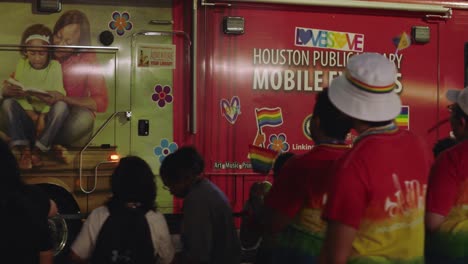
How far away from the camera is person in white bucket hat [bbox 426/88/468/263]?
3.15m

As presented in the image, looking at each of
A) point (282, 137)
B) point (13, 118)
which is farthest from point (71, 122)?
point (282, 137)

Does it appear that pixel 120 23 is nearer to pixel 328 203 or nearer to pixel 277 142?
pixel 277 142

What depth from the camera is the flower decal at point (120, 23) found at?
24.1ft

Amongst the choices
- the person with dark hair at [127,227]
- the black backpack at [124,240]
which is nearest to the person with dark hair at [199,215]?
the person with dark hair at [127,227]

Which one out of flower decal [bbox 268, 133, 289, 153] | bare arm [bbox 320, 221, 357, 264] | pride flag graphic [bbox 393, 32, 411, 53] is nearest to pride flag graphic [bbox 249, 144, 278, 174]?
flower decal [bbox 268, 133, 289, 153]

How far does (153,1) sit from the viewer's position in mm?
7430

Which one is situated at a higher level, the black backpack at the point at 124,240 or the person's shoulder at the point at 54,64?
the person's shoulder at the point at 54,64

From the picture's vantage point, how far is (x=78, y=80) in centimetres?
725

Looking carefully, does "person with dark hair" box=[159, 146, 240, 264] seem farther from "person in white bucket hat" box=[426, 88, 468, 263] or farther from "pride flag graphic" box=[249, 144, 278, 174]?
"pride flag graphic" box=[249, 144, 278, 174]

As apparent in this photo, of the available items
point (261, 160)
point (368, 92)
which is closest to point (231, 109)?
point (261, 160)

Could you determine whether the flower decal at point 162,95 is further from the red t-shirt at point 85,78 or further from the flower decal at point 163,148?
the red t-shirt at point 85,78

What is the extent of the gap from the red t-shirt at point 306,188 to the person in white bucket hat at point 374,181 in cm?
52

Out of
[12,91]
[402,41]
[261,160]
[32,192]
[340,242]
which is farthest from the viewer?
[402,41]

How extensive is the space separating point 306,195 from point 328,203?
659mm
